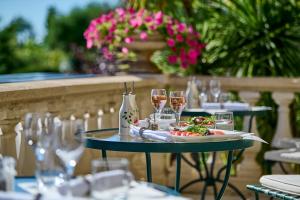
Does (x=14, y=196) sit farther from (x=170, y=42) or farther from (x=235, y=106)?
(x=170, y=42)

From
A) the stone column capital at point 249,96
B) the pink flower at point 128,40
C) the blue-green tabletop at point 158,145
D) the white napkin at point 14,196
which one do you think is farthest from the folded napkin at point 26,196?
the pink flower at point 128,40

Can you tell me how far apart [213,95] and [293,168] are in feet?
4.36

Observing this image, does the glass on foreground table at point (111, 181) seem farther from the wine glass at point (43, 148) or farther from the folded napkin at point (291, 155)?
the folded napkin at point (291, 155)

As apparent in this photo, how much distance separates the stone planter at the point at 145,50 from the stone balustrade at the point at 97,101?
8.3 inches

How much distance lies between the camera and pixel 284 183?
3.45 metres

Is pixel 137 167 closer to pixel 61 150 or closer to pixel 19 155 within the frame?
pixel 19 155

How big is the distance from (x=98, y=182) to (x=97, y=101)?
10.2ft

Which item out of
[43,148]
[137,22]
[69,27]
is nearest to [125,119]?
[43,148]

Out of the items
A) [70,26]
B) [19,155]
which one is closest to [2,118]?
[19,155]

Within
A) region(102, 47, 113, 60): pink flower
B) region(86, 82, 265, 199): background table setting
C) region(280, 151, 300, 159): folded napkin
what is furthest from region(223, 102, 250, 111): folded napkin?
region(102, 47, 113, 60): pink flower

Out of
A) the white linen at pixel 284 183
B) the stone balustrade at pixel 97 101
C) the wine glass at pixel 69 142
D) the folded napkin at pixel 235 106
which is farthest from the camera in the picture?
the folded napkin at pixel 235 106

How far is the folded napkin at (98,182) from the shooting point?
6.54ft

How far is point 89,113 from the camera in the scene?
4.92 m

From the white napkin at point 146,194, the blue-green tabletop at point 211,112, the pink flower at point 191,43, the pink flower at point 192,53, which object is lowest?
the white napkin at point 146,194
